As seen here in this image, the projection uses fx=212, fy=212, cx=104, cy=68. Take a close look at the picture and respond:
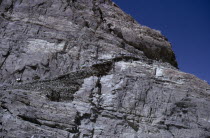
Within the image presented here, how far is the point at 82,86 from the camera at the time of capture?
594 inches

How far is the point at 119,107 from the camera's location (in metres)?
14.1

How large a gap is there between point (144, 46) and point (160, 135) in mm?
13068

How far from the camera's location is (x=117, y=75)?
15820 mm

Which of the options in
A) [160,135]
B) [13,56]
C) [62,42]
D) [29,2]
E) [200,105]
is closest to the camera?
[160,135]

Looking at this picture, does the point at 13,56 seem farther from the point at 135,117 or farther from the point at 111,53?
the point at 135,117

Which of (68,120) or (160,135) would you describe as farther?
(160,135)

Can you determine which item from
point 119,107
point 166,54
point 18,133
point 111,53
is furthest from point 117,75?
point 166,54

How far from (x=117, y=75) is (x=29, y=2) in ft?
49.3

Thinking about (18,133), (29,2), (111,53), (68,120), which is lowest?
(18,133)

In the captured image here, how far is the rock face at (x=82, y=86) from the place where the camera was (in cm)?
1252

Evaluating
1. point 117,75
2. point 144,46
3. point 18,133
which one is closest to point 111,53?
point 117,75

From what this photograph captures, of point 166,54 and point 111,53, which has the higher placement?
point 166,54

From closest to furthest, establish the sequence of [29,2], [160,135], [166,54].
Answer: [160,135]
[29,2]
[166,54]

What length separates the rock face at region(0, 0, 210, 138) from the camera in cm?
1252
